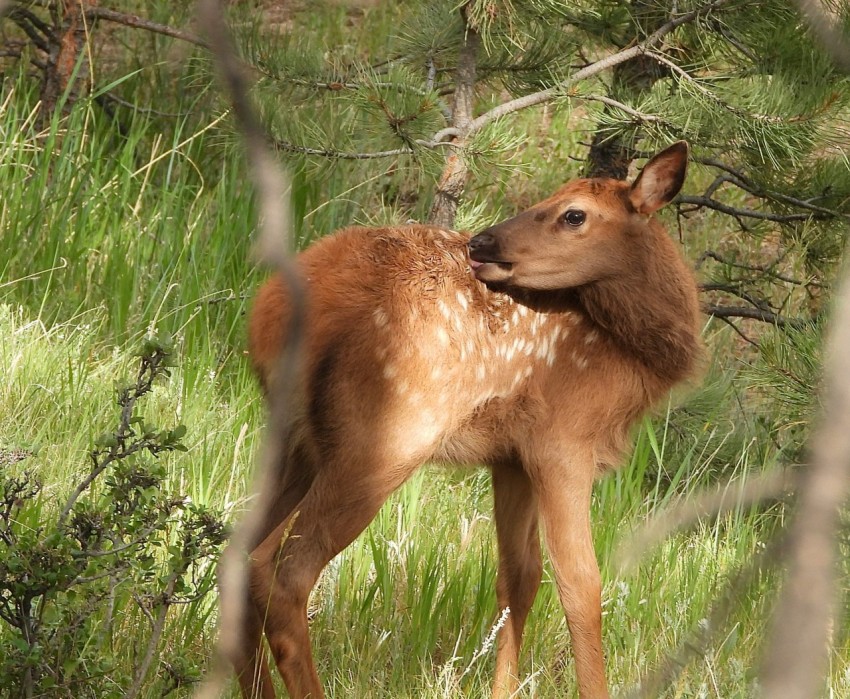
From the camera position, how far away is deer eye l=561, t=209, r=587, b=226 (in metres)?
3.87

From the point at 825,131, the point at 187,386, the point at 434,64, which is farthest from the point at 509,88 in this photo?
the point at 187,386

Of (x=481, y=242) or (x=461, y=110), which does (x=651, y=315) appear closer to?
(x=481, y=242)

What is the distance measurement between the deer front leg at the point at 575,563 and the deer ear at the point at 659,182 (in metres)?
0.88

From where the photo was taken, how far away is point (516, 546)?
13.3 feet

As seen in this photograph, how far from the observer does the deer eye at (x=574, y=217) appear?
152 inches

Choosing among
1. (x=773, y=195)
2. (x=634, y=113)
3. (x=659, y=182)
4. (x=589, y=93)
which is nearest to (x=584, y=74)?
(x=589, y=93)

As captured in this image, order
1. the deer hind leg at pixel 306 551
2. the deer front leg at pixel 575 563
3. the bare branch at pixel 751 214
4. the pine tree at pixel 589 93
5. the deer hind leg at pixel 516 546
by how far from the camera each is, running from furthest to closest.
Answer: the bare branch at pixel 751 214 < the pine tree at pixel 589 93 < the deer hind leg at pixel 516 546 < the deer front leg at pixel 575 563 < the deer hind leg at pixel 306 551

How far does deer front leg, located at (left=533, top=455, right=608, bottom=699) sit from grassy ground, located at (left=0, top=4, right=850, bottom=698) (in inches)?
8.8

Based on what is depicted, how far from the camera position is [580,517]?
11.9 feet

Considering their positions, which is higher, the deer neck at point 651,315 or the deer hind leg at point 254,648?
the deer neck at point 651,315

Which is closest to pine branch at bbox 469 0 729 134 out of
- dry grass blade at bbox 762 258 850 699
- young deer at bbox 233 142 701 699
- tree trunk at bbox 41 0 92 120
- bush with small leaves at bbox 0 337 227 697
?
young deer at bbox 233 142 701 699

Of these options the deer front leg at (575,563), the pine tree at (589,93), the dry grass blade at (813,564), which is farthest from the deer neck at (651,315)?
the dry grass blade at (813,564)

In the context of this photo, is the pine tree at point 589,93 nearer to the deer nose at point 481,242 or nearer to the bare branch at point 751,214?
the bare branch at point 751,214

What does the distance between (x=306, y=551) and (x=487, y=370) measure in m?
0.74
